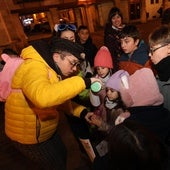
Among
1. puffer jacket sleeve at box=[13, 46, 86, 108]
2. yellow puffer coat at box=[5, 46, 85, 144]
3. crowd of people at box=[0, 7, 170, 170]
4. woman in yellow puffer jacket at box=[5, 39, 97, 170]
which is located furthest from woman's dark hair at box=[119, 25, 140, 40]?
puffer jacket sleeve at box=[13, 46, 86, 108]

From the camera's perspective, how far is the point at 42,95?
1341mm

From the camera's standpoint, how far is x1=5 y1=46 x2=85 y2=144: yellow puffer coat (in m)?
1.38

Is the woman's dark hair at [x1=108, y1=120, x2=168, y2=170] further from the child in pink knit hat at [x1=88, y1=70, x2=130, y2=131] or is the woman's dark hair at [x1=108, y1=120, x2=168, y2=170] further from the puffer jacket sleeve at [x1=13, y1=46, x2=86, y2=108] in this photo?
the child in pink knit hat at [x1=88, y1=70, x2=130, y2=131]

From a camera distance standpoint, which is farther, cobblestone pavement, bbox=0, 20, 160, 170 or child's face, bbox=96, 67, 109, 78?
cobblestone pavement, bbox=0, 20, 160, 170

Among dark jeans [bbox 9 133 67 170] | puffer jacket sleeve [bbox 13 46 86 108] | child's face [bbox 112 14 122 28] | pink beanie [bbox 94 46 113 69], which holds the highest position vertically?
puffer jacket sleeve [bbox 13 46 86 108]

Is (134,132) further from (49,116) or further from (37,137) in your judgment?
(37,137)

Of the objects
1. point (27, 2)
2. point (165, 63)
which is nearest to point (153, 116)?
point (165, 63)

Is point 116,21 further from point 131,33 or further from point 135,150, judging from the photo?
point 135,150

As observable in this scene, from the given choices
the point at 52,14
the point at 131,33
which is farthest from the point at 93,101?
the point at 52,14

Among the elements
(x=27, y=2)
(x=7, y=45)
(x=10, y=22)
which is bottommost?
(x=7, y=45)

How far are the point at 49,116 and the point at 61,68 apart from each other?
0.47 metres

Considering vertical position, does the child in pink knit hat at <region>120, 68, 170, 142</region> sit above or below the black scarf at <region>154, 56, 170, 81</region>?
below

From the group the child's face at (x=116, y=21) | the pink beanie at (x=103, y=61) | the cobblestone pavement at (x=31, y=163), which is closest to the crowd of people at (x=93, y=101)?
the pink beanie at (x=103, y=61)

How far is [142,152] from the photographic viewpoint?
0.93m
